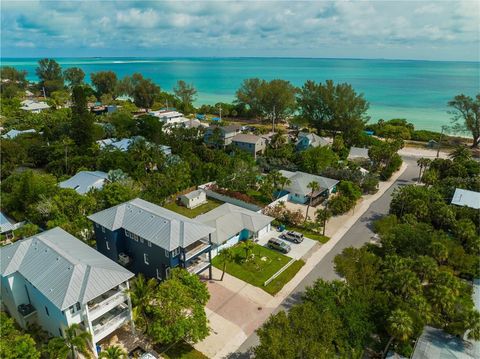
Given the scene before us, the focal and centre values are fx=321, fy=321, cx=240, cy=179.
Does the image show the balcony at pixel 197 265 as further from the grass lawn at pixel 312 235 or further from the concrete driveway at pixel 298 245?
the grass lawn at pixel 312 235

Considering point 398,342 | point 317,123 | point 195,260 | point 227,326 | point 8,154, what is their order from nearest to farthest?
point 398,342 → point 227,326 → point 195,260 → point 8,154 → point 317,123

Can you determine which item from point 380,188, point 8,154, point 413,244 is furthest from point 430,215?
point 8,154

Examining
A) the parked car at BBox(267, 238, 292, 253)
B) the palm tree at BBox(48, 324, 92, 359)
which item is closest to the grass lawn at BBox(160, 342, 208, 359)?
the palm tree at BBox(48, 324, 92, 359)

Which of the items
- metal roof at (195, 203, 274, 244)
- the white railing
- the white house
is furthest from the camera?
metal roof at (195, 203, 274, 244)

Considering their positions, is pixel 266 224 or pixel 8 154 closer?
pixel 266 224

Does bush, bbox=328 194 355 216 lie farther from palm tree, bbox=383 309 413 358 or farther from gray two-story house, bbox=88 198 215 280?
palm tree, bbox=383 309 413 358

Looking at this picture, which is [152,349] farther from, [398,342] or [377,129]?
[377,129]

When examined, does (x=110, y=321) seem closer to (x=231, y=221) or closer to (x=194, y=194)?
(x=231, y=221)
